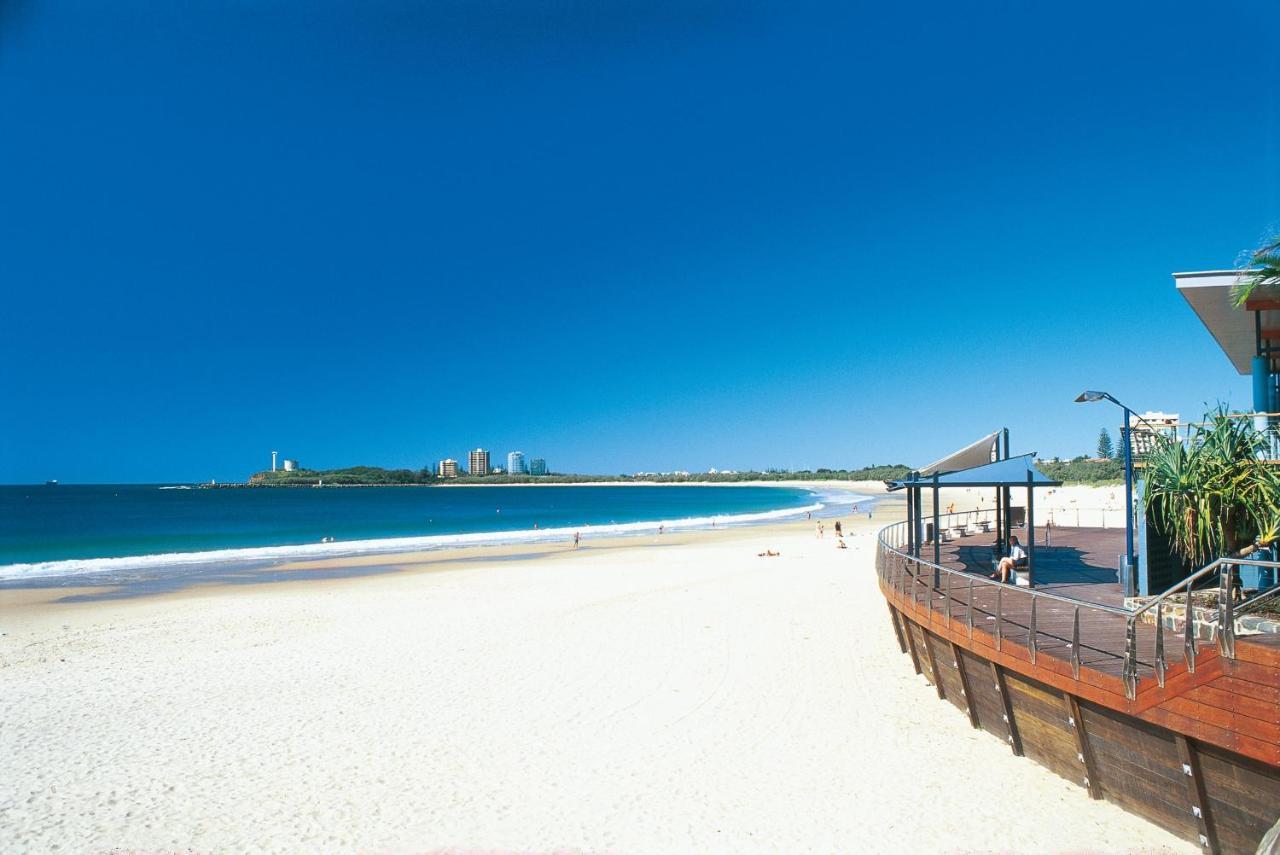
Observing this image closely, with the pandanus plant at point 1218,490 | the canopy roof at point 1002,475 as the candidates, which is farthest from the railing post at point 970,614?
the canopy roof at point 1002,475

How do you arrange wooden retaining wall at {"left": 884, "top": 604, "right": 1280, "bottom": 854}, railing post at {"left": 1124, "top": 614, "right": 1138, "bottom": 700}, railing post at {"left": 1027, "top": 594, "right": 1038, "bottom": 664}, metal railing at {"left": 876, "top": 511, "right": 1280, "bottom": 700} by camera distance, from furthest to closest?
railing post at {"left": 1027, "top": 594, "right": 1038, "bottom": 664}, railing post at {"left": 1124, "top": 614, "right": 1138, "bottom": 700}, metal railing at {"left": 876, "top": 511, "right": 1280, "bottom": 700}, wooden retaining wall at {"left": 884, "top": 604, "right": 1280, "bottom": 854}

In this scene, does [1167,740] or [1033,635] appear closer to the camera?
[1167,740]

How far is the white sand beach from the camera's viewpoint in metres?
7.75

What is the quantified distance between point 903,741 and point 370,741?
7.41 m

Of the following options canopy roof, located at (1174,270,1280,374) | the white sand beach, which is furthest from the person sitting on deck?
canopy roof, located at (1174,270,1280,374)

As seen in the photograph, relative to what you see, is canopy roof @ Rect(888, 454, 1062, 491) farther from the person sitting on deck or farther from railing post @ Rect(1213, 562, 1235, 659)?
railing post @ Rect(1213, 562, 1235, 659)

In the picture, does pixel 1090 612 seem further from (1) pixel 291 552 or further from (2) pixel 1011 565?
(1) pixel 291 552

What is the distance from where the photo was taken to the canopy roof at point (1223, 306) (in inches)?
489

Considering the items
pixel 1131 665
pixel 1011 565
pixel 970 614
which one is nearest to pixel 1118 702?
pixel 1131 665

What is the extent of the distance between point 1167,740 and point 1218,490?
441 centimetres

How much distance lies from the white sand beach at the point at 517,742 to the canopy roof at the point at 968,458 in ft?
11.9

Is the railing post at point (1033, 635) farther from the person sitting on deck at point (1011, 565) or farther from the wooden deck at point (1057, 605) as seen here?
the person sitting on deck at point (1011, 565)

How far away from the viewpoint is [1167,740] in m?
6.39

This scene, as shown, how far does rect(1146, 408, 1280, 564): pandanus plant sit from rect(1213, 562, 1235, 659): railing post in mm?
3680
